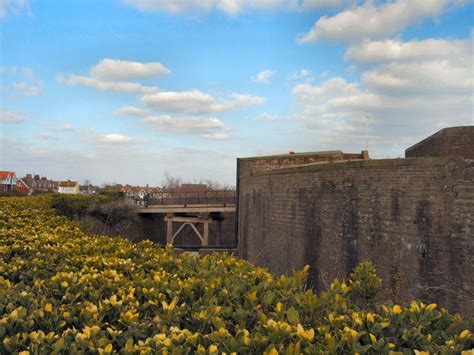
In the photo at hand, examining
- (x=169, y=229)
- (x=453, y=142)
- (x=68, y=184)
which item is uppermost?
(x=453, y=142)

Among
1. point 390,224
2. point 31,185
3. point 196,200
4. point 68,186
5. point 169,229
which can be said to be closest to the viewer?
point 390,224

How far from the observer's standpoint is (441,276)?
814cm

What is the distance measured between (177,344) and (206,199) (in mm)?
24547

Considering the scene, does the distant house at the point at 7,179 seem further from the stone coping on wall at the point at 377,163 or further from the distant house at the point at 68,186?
the stone coping on wall at the point at 377,163

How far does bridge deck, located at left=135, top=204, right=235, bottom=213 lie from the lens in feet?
83.6

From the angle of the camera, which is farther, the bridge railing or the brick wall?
the bridge railing

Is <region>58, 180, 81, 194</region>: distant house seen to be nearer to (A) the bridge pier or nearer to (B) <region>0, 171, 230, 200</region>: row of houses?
(B) <region>0, 171, 230, 200</region>: row of houses

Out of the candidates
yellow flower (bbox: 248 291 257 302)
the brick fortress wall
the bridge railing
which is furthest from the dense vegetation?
the bridge railing

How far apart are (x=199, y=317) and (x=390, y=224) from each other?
283 inches

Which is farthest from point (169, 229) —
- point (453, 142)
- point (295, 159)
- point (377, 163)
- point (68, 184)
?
point (68, 184)

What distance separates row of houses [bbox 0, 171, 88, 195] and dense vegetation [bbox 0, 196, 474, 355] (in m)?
57.4

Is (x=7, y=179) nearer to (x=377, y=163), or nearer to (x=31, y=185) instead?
(x=31, y=185)

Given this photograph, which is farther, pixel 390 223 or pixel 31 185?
pixel 31 185

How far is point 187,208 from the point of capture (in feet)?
87.8
